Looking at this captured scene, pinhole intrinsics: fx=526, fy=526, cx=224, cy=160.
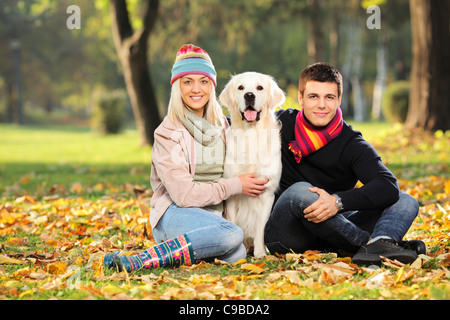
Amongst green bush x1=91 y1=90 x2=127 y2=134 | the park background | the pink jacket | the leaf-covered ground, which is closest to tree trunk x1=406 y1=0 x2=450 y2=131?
the park background

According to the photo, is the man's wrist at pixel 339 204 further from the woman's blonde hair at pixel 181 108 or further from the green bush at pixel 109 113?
the green bush at pixel 109 113

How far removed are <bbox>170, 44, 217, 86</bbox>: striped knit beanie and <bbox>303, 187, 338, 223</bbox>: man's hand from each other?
110cm

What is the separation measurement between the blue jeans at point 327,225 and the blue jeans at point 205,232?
278 mm

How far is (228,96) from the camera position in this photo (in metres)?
3.81

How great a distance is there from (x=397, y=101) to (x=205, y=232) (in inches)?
624

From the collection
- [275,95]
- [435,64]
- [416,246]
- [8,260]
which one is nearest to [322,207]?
[416,246]

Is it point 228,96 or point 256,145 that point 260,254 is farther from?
point 228,96

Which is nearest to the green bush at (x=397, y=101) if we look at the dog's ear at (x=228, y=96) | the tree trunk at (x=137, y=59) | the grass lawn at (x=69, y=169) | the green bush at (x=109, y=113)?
the tree trunk at (x=137, y=59)

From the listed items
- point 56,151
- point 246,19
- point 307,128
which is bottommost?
point 56,151

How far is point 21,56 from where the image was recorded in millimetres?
39656

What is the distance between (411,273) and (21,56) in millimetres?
41170
